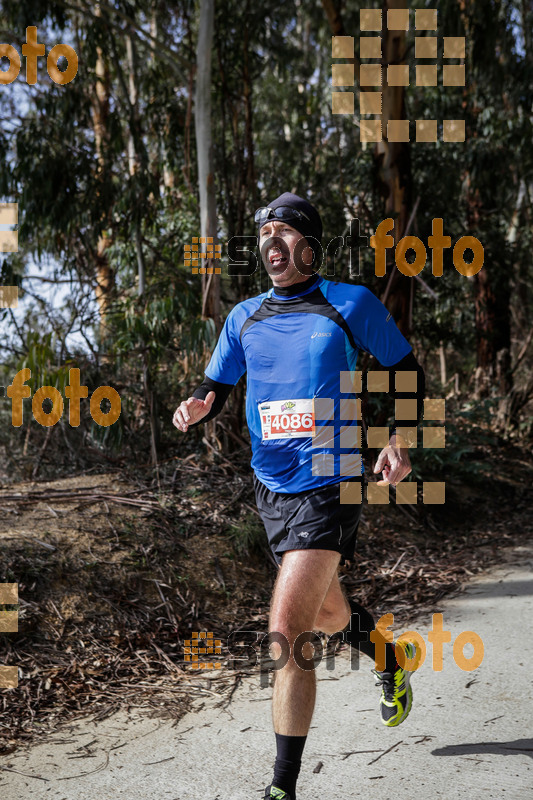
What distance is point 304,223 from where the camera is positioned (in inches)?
126

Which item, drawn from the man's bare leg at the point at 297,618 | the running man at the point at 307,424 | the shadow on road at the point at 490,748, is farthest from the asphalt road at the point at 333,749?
the man's bare leg at the point at 297,618

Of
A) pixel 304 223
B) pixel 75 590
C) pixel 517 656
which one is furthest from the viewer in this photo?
pixel 75 590

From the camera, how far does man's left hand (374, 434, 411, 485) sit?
2.88m

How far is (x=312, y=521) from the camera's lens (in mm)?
2887

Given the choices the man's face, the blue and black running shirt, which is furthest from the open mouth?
the blue and black running shirt

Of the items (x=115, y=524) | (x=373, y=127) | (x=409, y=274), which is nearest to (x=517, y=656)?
(x=115, y=524)

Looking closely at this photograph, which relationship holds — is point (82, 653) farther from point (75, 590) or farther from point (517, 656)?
point (517, 656)

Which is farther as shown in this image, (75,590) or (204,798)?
(75,590)

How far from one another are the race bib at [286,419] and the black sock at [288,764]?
1061 mm

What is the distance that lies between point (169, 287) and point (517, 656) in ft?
17.5

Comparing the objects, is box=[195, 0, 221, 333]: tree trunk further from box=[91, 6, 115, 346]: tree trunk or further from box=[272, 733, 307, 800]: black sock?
box=[272, 733, 307, 800]: black sock

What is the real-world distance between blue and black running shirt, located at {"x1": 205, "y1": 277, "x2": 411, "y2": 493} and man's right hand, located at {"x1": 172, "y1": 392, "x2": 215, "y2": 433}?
0.79 feet

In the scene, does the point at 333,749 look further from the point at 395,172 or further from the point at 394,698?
the point at 395,172

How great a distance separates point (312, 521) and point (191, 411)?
71 centimetres
